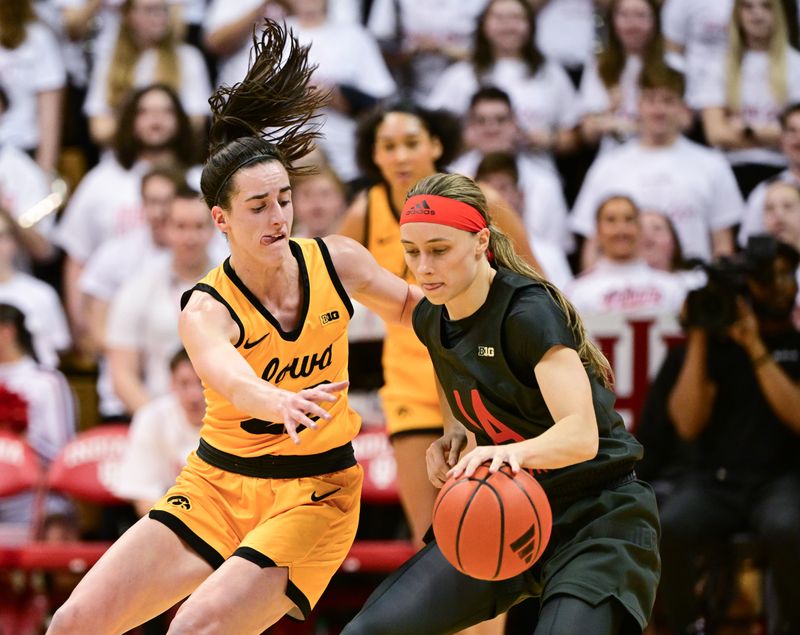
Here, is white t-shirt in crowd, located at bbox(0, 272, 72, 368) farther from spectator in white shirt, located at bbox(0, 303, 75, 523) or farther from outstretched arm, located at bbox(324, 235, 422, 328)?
outstretched arm, located at bbox(324, 235, 422, 328)

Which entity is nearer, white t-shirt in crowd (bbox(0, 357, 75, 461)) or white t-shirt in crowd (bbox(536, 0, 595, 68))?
white t-shirt in crowd (bbox(0, 357, 75, 461))

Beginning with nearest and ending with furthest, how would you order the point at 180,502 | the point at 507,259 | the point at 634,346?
the point at 507,259 < the point at 180,502 < the point at 634,346

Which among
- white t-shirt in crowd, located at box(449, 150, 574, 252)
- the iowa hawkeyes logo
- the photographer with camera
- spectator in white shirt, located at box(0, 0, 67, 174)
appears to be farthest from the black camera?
spectator in white shirt, located at box(0, 0, 67, 174)

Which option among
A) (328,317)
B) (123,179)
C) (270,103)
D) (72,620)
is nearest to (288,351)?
(328,317)

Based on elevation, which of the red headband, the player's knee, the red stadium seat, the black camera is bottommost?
the red stadium seat

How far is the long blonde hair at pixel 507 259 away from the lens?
13.1ft

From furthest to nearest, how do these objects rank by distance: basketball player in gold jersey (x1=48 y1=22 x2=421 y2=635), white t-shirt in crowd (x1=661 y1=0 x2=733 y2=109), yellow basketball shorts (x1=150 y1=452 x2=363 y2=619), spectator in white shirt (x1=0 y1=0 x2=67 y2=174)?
spectator in white shirt (x1=0 y1=0 x2=67 y2=174) < white t-shirt in crowd (x1=661 y1=0 x2=733 y2=109) < yellow basketball shorts (x1=150 y1=452 x2=363 y2=619) < basketball player in gold jersey (x1=48 y1=22 x2=421 y2=635)

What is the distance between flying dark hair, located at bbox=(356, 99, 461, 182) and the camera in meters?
5.79

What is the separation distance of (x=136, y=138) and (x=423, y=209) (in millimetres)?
4593

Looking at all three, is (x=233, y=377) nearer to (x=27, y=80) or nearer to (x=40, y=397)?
(x=40, y=397)

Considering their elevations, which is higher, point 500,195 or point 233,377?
point 500,195

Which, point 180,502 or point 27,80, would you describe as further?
point 27,80

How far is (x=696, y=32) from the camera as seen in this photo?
8.34 m

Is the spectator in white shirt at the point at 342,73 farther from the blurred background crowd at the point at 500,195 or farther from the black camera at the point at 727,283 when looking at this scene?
the black camera at the point at 727,283
